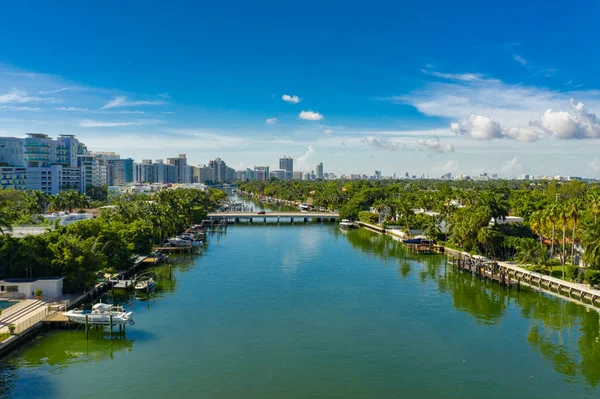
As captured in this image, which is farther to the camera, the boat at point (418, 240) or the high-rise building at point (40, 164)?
the high-rise building at point (40, 164)

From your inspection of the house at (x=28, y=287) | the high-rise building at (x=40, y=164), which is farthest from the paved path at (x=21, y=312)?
the high-rise building at (x=40, y=164)

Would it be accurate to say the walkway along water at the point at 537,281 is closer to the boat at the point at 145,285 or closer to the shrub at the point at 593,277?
the shrub at the point at 593,277

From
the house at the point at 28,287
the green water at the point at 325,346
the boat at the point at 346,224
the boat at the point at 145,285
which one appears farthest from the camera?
the boat at the point at 346,224

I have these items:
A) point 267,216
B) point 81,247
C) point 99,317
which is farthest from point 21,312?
point 267,216

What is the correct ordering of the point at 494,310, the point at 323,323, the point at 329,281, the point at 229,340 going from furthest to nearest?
the point at 329,281 < the point at 494,310 < the point at 323,323 < the point at 229,340

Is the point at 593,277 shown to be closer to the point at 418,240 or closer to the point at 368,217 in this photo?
the point at 418,240

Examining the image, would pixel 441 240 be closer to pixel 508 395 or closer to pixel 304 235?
pixel 304 235

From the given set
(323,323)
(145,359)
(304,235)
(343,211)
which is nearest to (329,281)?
(323,323)
